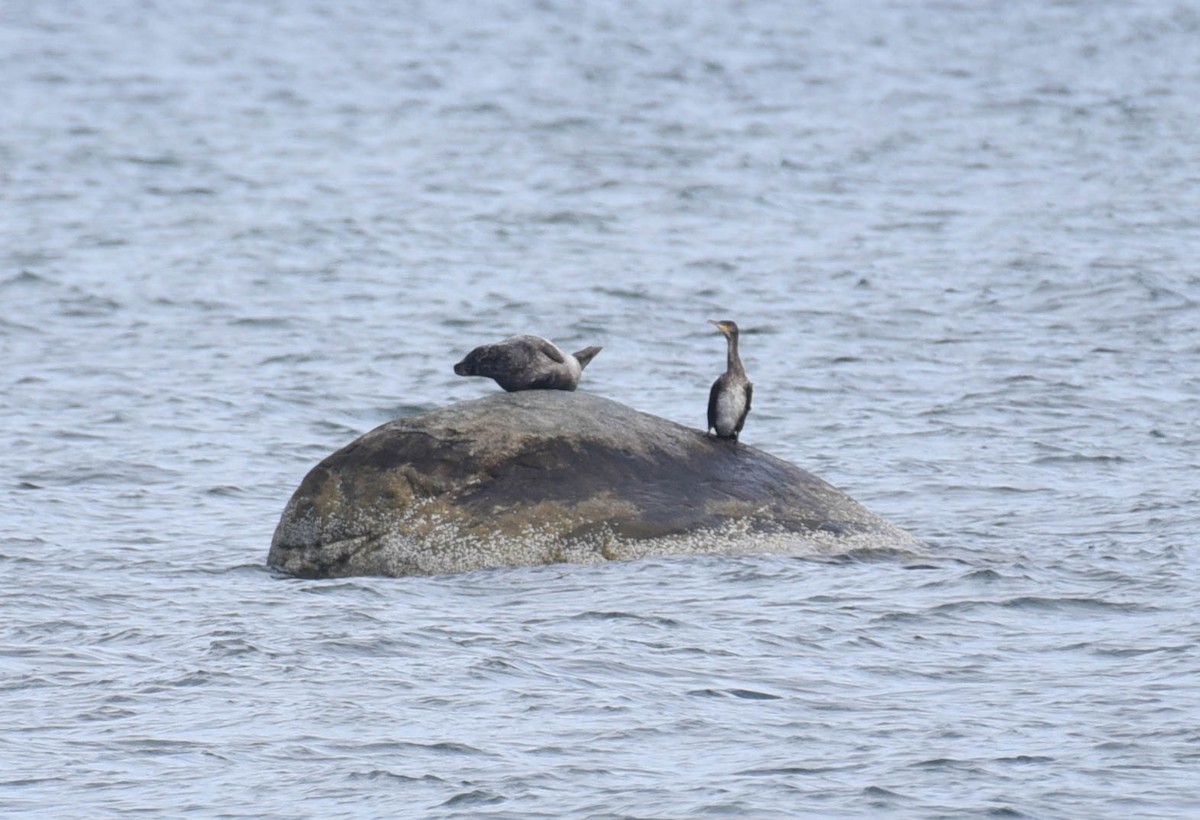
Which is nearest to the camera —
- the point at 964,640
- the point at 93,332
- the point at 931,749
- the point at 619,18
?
the point at 931,749

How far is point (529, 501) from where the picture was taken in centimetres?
1293

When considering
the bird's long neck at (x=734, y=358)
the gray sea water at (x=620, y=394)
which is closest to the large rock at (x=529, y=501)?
the gray sea water at (x=620, y=394)

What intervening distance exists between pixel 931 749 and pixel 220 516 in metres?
7.04

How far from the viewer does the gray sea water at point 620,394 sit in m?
9.74

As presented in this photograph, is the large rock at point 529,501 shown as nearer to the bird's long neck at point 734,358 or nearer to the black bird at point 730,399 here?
the black bird at point 730,399

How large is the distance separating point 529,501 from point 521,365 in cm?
117

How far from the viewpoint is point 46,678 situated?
35.4 ft

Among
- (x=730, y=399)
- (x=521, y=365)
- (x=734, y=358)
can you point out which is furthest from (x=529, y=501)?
(x=734, y=358)

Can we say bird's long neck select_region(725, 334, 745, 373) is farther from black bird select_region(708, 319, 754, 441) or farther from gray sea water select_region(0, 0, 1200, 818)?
gray sea water select_region(0, 0, 1200, 818)

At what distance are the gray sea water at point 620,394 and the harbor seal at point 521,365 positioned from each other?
1566 mm

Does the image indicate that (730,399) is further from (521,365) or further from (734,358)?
(521,365)

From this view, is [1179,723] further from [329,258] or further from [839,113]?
[839,113]

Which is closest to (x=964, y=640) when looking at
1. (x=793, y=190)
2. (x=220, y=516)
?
(x=220, y=516)

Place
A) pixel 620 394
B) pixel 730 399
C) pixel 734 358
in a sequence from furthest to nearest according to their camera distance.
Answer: pixel 620 394
pixel 734 358
pixel 730 399
